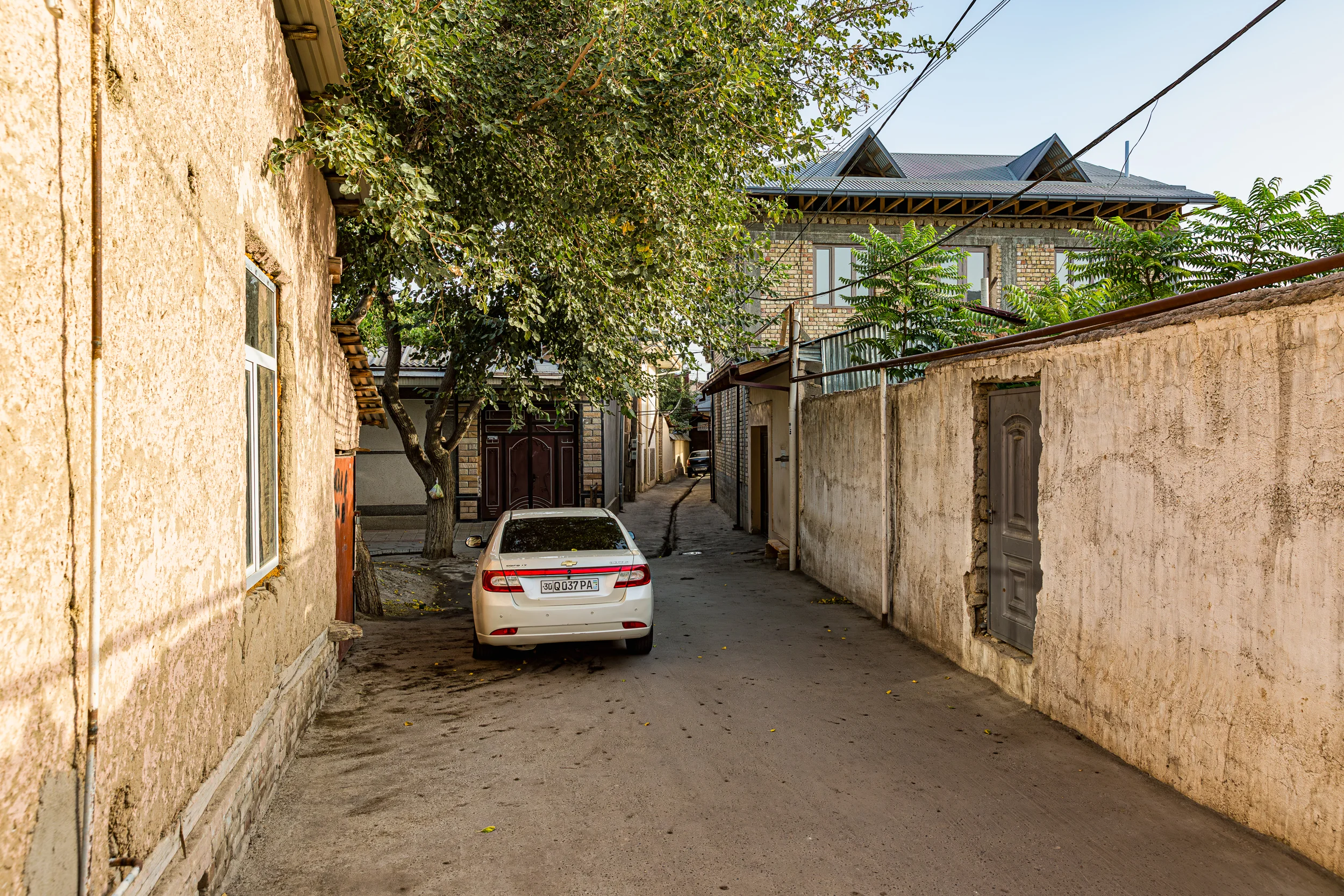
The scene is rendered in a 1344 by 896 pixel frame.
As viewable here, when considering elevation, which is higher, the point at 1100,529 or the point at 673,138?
the point at 673,138

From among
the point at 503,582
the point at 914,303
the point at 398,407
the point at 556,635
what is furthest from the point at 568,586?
the point at 914,303

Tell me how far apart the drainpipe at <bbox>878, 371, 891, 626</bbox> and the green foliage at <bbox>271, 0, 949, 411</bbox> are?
8.10 feet

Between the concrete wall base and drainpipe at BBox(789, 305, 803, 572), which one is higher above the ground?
drainpipe at BBox(789, 305, 803, 572)

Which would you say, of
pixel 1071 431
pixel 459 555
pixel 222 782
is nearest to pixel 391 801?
pixel 222 782

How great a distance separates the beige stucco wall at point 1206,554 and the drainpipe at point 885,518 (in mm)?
2233

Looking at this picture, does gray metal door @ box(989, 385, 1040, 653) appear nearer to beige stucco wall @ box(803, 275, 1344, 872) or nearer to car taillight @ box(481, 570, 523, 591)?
beige stucco wall @ box(803, 275, 1344, 872)

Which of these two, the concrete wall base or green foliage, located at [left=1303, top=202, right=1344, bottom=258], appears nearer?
the concrete wall base

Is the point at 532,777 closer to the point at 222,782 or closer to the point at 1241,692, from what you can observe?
the point at 222,782

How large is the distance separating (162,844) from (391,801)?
1.63 m

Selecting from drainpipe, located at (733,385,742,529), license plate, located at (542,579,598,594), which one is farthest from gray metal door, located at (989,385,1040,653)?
drainpipe, located at (733,385,742,529)

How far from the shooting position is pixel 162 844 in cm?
284

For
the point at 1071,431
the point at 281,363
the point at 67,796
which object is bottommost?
the point at 67,796

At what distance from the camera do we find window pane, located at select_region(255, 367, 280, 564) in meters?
4.85

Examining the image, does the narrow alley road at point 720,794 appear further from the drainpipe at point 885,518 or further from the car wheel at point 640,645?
the drainpipe at point 885,518
